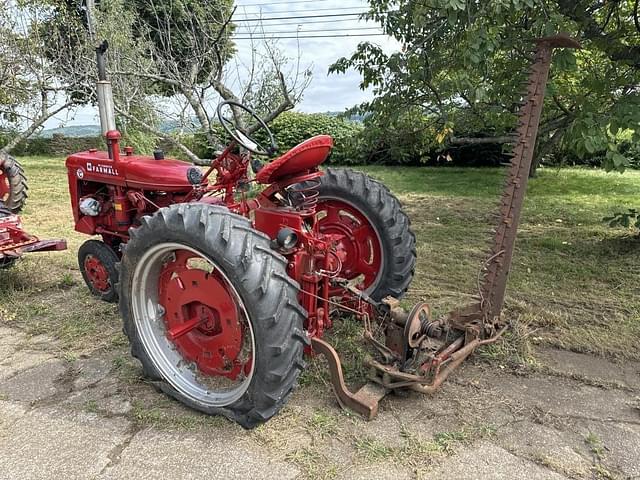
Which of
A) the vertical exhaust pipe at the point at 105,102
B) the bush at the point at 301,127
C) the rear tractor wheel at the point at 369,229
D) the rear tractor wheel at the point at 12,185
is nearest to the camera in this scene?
the rear tractor wheel at the point at 369,229

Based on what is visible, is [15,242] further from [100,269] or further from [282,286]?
[282,286]

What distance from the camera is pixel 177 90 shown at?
26.5 ft

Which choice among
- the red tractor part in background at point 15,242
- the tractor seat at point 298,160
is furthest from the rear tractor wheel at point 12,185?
the tractor seat at point 298,160

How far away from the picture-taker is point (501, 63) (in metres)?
4.91

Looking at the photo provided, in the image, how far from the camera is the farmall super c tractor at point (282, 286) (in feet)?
7.32

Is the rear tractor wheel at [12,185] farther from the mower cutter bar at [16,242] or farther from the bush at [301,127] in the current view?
the bush at [301,127]

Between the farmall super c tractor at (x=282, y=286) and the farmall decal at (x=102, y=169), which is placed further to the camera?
the farmall decal at (x=102, y=169)

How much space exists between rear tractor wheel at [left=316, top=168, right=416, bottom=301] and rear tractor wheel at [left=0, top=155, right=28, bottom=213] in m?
5.52

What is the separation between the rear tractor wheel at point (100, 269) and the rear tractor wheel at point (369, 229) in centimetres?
172

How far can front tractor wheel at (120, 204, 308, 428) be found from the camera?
86.2 inches

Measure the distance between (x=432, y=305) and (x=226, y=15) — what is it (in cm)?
611

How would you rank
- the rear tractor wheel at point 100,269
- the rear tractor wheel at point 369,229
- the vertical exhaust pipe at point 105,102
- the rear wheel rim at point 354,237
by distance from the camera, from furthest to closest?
the rear tractor wheel at point 100,269, the vertical exhaust pipe at point 105,102, the rear wheel rim at point 354,237, the rear tractor wheel at point 369,229

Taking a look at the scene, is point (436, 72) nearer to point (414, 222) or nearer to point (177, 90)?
point (414, 222)

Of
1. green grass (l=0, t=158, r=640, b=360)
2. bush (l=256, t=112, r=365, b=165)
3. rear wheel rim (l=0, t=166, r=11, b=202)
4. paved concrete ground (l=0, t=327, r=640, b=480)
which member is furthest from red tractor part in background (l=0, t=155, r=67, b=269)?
bush (l=256, t=112, r=365, b=165)
